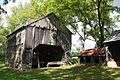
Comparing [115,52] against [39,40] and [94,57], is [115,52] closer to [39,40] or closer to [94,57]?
[94,57]

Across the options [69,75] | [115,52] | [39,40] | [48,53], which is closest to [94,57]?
Answer: [115,52]

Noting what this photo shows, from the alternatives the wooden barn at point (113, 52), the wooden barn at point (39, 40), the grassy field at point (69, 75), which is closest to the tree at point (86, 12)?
the wooden barn at point (39, 40)

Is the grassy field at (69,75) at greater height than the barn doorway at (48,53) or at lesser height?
lesser

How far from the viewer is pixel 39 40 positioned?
2131 centimetres

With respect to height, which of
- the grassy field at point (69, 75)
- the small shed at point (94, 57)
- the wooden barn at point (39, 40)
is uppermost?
the wooden barn at point (39, 40)

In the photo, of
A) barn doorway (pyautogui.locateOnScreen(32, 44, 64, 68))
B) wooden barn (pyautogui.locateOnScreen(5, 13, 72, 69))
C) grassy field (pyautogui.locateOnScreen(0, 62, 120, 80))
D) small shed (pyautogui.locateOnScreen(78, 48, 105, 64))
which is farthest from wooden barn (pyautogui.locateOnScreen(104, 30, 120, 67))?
barn doorway (pyautogui.locateOnScreen(32, 44, 64, 68))

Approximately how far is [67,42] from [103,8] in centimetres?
→ 861

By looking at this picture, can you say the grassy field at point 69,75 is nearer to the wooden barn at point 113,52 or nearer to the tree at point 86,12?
the wooden barn at point 113,52

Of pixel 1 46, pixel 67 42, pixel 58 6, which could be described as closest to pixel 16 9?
pixel 1 46

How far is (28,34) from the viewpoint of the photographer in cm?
2041

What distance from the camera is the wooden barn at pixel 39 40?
20.1 metres

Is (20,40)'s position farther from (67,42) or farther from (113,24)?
(113,24)

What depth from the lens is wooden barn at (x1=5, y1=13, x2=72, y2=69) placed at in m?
20.1

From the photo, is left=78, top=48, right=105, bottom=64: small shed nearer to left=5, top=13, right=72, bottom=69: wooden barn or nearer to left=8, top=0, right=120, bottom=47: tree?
left=5, top=13, right=72, bottom=69: wooden barn
